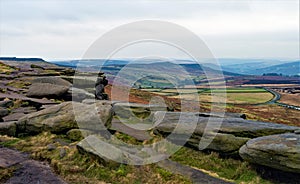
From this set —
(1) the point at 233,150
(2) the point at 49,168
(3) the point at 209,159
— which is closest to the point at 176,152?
(3) the point at 209,159

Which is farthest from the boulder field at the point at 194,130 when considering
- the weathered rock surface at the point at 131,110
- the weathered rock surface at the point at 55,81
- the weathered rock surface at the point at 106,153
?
the weathered rock surface at the point at 55,81

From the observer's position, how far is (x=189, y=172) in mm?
16625

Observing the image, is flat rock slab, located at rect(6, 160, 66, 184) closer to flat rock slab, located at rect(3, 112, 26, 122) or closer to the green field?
flat rock slab, located at rect(3, 112, 26, 122)

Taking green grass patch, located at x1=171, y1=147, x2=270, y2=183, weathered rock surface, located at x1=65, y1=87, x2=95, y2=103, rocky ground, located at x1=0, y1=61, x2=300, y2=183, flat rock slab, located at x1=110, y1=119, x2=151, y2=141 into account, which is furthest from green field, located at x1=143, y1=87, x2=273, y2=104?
green grass patch, located at x1=171, y1=147, x2=270, y2=183

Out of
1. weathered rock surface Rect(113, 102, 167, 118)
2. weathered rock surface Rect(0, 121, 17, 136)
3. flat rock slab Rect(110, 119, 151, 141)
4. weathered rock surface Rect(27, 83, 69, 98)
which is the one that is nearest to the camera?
weathered rock surface Rect(0, 121, 17, 136)

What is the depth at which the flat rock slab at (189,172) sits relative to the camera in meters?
15.8

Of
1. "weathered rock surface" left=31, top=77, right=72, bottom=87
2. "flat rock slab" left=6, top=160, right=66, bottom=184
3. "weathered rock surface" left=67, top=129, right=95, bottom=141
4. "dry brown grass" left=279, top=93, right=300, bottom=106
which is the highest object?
"weathered rock surface" left=31, top=77, right=72, bottom=87

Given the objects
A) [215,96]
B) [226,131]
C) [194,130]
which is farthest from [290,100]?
[194,130]

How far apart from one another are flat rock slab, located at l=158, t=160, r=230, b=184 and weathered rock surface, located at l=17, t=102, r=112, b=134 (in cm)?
614

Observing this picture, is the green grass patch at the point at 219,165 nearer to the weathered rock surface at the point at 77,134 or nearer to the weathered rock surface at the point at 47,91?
the weathered rock surface at the point at 77,134

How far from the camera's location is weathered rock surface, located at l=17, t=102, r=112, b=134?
20781 mm

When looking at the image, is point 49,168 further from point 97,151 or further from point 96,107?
Result: point 96,107

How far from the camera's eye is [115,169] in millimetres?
16266

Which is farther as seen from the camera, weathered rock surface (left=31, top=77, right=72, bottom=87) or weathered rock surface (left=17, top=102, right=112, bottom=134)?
weathered rock surface (left=31, top=77, right=72, bottom=87)
